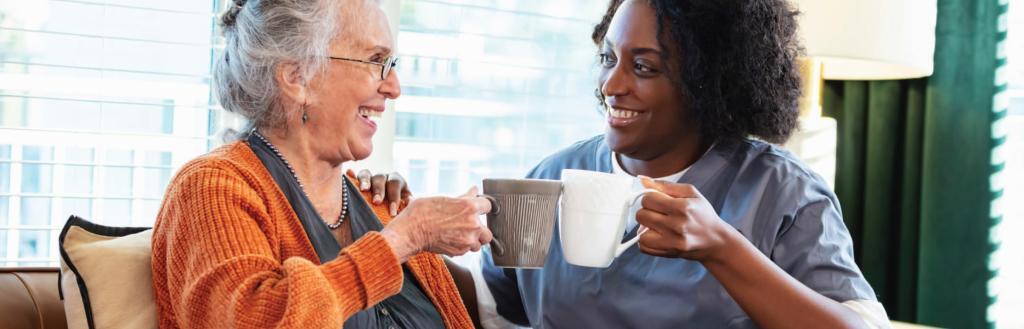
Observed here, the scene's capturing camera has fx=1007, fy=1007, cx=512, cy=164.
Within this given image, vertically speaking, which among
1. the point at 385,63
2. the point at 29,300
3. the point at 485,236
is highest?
the point at 385,63

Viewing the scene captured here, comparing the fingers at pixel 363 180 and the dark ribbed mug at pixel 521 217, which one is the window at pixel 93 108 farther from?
the dark ribbed mug at pixel 521 217

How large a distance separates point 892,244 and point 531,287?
1.93 metres

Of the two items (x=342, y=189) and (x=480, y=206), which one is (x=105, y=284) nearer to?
(x=342, y=189)

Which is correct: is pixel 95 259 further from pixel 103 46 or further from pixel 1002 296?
pixel 1002 296

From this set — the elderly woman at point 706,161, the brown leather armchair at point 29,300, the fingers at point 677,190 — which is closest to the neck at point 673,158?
the elderly woman at point 706,161

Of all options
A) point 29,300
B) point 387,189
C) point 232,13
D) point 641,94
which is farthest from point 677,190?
point 29,300

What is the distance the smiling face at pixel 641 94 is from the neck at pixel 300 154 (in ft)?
1.42

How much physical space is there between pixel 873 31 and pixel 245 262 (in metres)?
1.88

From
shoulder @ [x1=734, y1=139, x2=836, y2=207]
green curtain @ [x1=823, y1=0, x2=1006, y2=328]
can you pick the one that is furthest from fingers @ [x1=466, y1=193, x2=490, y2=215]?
green curtain @ [x1=823, y1=0, x2=1006, y2=328]

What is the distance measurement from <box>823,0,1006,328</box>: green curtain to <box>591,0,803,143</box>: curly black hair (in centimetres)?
156

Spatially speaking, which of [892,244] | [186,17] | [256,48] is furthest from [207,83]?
[892,244]

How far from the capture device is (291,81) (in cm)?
142

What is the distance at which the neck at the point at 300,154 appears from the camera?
1.43m

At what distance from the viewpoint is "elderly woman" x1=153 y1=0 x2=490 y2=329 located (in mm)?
1148
